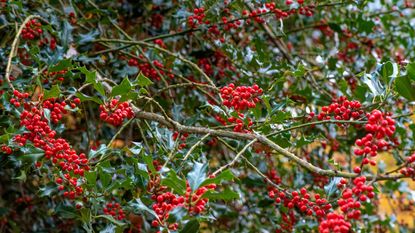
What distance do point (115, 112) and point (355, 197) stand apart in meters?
0.86

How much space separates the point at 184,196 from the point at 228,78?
1.51 metres

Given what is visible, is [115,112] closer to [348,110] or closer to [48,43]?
[348,110]

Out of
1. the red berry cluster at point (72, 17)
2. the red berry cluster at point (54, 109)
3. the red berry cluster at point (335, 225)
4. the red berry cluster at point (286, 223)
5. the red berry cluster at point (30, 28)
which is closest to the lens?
Answer: the red berry cluster at point (335, 225)

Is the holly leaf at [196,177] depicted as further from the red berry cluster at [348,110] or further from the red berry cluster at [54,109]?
the red berry cluster at [54,109]

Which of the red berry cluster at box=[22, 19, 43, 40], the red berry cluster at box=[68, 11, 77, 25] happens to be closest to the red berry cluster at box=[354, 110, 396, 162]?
the red berry cluster at box=[22, 19, 43, 40]

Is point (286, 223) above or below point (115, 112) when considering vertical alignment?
below

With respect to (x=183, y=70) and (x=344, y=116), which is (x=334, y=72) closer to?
(x=183, y=70)

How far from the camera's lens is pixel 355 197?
4.03ft

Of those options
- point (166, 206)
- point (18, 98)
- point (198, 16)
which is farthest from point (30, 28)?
point (166, 206)

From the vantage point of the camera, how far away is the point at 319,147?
11.1 feet

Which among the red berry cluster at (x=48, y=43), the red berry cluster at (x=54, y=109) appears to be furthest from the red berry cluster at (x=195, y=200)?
the red berry cluster at (x=48, y=43)

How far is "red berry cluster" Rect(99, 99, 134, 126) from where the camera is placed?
177 centimetres

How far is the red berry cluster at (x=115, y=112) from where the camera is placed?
1.77 m

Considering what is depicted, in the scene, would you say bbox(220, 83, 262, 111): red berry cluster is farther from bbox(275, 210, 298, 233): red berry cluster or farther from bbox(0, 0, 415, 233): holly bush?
bbox(275, 210, 298, 233): red berry cluster
